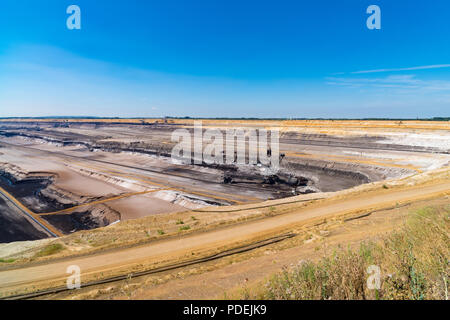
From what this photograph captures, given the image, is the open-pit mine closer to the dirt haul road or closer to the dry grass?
the dirt haul road

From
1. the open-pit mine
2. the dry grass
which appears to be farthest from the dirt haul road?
the dry grass

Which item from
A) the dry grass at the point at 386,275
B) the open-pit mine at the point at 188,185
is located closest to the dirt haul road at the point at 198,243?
the open-pit mine at the point at 188,185

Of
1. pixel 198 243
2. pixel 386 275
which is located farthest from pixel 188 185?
pixel 386 275

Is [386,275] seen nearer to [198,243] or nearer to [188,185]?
[198,243]

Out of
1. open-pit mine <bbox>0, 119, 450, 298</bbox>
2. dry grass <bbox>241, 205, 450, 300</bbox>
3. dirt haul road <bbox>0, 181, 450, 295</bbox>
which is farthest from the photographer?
open-pit mine <bbox>0, 119, 450, 298</bbox>

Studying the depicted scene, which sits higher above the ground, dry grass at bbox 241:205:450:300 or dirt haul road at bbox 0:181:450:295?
dry grass at bbox 241:205:450:300

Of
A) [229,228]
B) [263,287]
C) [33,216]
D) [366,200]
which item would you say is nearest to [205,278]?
[263,287]

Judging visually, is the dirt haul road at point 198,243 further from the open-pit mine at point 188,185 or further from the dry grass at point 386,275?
the dry grass at point 386,275
